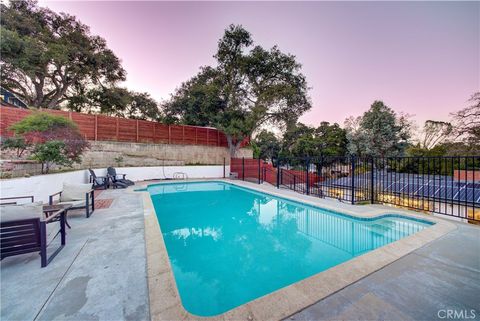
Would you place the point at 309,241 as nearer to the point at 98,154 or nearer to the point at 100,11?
Answer: the point at 100,11

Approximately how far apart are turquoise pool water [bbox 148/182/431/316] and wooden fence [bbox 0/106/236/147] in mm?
8061

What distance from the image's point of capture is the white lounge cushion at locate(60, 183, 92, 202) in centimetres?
423

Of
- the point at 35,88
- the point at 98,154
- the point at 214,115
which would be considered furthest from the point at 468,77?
the point at 35,88

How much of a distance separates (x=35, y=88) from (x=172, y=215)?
57.5ft

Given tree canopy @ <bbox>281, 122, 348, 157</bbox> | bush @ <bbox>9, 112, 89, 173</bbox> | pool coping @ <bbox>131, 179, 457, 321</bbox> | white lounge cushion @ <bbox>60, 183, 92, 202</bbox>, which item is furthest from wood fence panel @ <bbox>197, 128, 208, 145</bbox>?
pool coping @ <bbox>131, 179, 457, 321</bbox>

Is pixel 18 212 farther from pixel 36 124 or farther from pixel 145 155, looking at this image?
pixel 145 155

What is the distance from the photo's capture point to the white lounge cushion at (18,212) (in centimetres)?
222

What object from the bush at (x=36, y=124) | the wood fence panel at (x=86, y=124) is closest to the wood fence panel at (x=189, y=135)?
the wood fence panel at (x=86, y=124)

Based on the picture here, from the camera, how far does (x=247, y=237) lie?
4340 mm

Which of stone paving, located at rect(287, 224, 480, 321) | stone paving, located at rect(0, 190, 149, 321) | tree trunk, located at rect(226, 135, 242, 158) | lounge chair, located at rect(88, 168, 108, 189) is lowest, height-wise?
stone paving, located at rect(287, 224, 480, 321)

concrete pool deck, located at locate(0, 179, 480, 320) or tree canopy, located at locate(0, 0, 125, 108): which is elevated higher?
tree canopy, located at locate(0, 0, 125, 108)

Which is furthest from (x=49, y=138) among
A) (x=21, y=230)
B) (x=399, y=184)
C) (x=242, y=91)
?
(x=242, y=91)

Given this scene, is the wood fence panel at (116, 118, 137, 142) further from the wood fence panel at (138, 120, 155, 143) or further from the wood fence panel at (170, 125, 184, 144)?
the wood fence panel at (170, 125, 184, 144)

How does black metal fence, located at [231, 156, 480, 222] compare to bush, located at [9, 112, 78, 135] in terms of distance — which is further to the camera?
bush, located at [9, 112, 78, 135]
